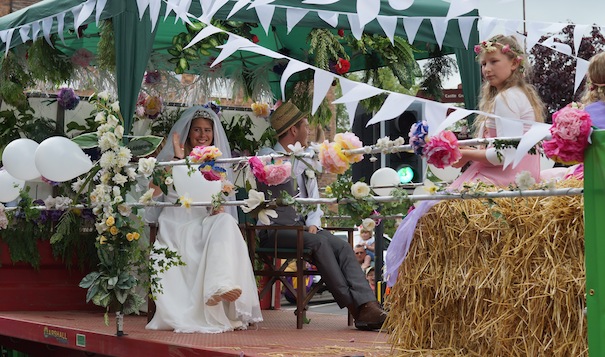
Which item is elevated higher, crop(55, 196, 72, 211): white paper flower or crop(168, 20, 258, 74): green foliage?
crop(168, 20, 258, 74): green foliage

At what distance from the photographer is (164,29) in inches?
300

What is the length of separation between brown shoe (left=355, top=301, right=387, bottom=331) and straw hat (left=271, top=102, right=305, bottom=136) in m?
1.82

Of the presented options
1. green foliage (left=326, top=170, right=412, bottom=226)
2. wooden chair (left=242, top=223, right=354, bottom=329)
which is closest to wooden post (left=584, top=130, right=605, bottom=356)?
green foliage (left=326, top=170, right=412, bottom=226)

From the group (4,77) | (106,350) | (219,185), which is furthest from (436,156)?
(4,77)

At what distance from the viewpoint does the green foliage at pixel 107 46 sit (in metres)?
6.35

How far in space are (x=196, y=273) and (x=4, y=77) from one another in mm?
2618

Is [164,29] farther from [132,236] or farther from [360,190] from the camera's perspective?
[360,190]

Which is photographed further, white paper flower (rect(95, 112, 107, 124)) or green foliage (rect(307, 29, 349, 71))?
green foliage (rect(307, 29, 349, 71))

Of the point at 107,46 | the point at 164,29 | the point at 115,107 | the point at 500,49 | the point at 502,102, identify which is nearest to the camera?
the point at 502,102

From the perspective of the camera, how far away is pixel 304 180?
6.92 metres

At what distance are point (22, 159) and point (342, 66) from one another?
2465 millimetres

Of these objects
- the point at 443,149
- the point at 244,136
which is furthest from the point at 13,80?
the point at 443,149

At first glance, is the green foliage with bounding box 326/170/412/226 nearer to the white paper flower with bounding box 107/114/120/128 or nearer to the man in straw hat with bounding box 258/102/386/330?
the man in straw hat with bounding box 258/102/386/330

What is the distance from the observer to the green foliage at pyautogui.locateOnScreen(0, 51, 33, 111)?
7316mm
